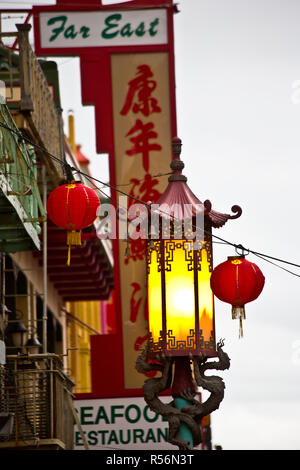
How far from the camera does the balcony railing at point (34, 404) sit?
20188mm

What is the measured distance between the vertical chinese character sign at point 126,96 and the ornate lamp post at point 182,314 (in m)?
9.29

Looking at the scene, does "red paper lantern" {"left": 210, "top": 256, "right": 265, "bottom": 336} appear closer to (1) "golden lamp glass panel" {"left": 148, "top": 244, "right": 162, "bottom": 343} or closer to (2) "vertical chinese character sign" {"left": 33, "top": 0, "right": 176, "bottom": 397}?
(1) "golden lamp glass panel" {"left": 148, "top": 244, "right": 162, "bottom": 343}

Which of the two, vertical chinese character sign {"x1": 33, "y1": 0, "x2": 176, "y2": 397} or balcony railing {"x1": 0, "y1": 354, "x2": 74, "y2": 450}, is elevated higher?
vertical chinese character sign {"x1": 33, "y1": 0, "x2": 176, "y2": 397}

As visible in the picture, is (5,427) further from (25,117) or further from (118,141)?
(118,141)

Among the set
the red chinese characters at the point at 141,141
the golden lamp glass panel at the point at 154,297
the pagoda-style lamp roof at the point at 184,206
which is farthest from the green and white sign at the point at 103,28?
the golden lamp glass panel at the point at 154,297

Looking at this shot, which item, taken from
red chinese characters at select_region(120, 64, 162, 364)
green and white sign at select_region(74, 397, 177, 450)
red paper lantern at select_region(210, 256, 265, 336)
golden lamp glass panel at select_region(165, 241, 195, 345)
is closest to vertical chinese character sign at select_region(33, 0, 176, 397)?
red chinese characters at select_region(120, 64, 162, 364)

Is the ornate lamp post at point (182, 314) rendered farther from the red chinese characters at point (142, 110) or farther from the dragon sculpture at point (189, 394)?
the red chinese characters at point (142, 110)

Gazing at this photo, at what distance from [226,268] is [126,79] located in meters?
11.0

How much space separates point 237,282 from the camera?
14766 mm

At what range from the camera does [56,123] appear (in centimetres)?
2420

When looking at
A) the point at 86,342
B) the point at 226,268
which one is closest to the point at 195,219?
the point at 226,268

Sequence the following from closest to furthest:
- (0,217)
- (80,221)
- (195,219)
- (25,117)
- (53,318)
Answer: (195,219) → (80,221) → (0,217) → (25,117) → (53,318)

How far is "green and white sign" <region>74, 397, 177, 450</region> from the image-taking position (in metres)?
23.2

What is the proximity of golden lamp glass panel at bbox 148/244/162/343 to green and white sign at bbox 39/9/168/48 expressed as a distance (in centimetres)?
1083
